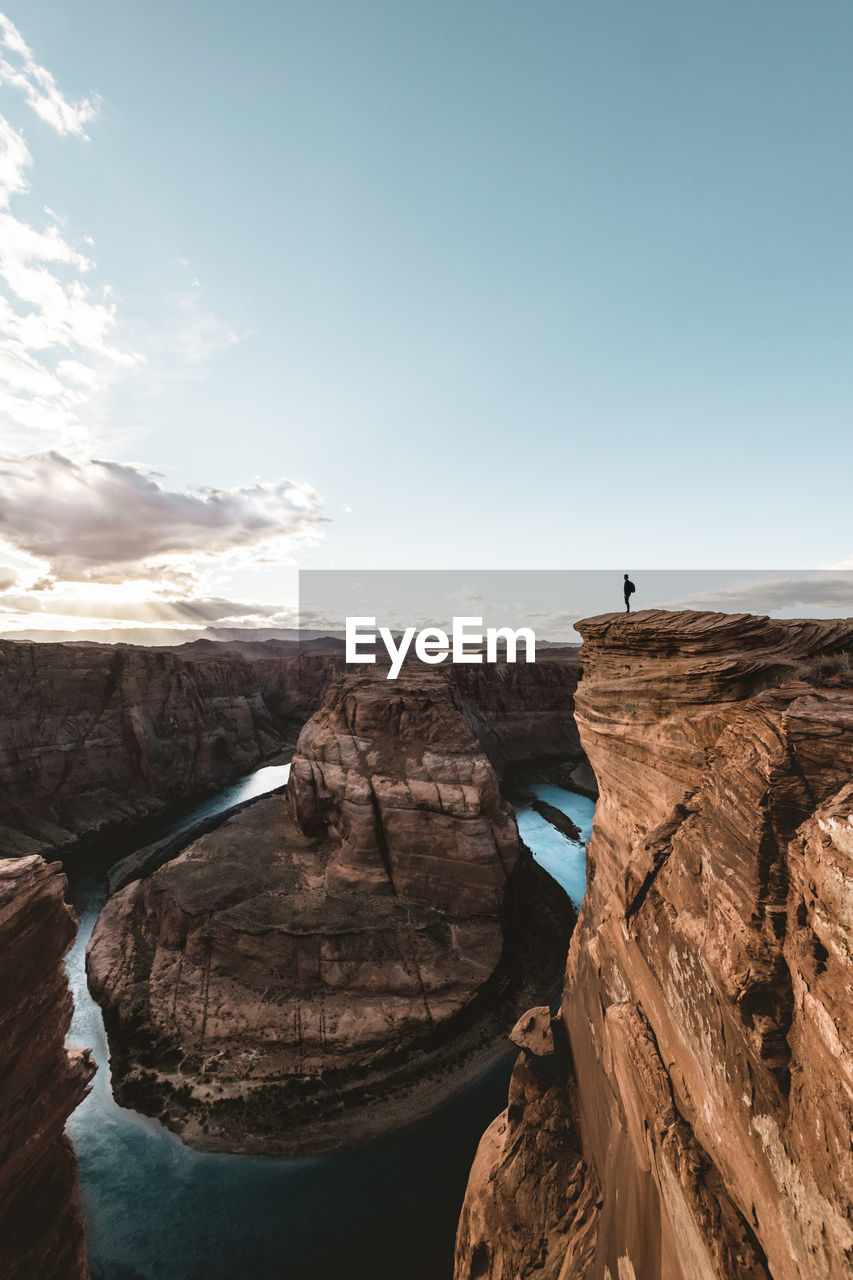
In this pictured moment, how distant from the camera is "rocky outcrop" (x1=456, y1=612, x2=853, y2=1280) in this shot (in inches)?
183

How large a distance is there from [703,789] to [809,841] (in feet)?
8.63

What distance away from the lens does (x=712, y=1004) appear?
19.6ft

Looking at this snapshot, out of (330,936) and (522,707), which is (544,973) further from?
(522,707)

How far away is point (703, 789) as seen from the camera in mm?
7688

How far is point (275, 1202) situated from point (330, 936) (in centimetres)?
851

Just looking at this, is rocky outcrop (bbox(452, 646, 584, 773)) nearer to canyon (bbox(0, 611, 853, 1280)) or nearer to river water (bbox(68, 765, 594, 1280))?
canyon (bbox(0, 611, 853, 1280))

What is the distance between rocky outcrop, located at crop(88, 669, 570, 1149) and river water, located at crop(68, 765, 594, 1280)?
0.79m

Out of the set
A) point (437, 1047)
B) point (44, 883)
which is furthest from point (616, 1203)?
point (437, 1047)

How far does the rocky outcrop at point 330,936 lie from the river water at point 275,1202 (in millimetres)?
792

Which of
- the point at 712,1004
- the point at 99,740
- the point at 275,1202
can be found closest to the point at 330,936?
the point at 275,1202

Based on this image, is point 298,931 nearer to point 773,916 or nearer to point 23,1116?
point 23,1116

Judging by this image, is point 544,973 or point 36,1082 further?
point 544,973

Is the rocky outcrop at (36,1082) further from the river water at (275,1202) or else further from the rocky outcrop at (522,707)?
the rocky outcrop at (522,707)

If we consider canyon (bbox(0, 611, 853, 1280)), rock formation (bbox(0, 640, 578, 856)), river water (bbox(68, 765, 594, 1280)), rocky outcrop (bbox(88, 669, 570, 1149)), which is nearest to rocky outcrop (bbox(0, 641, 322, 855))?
rock formation (bbox(0, 640, 578, 856))
